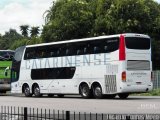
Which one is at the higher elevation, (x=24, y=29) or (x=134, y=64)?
(x=24, y=29)

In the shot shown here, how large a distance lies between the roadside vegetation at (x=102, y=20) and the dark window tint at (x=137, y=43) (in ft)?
68.4

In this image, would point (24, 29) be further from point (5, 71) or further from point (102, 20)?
point (5, 71)

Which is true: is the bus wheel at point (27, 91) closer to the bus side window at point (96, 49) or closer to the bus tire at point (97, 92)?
the bus tire at point (97, 92)

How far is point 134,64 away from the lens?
2677 centimetres

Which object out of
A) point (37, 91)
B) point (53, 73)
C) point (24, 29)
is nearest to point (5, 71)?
point (37, 91)

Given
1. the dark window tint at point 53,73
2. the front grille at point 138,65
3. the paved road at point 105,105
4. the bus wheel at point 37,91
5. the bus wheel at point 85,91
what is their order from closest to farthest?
the paved road at point 105,105 → the front grille at point 138,65 → the bus wheel at point 85,91 → the dark window tint at point 53,73 → the bus wheel at point 37,91

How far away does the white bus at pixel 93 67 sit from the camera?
26391 mm

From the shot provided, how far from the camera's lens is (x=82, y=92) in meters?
28.5

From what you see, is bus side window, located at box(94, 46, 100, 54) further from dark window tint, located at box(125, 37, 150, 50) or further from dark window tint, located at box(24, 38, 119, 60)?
dark window tint, located at box(125, 37, 150, 50)

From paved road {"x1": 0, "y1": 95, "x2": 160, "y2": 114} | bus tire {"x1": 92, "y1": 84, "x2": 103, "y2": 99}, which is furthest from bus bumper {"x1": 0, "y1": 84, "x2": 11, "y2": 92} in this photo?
paved road {"x1": 0, "y1": 95, "x2": 160, "y2": 114}

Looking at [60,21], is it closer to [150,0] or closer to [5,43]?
[150,0]

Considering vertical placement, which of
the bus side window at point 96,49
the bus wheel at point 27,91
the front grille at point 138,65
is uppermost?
the bus side window at point 96,49

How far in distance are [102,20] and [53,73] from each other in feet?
60.8

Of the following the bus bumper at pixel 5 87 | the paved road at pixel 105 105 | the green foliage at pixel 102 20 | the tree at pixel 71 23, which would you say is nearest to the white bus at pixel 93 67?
the paved road at pixel 105 105
